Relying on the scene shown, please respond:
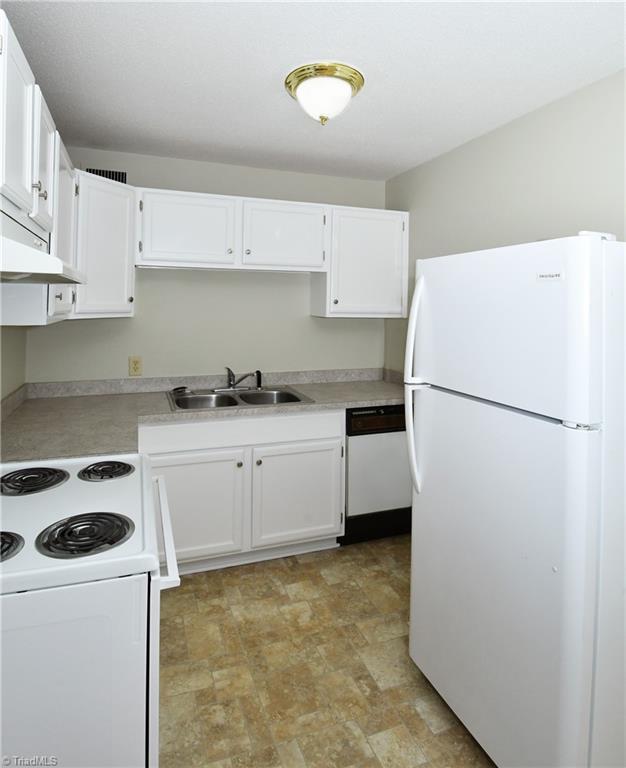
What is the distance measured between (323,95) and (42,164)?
3.36 ft

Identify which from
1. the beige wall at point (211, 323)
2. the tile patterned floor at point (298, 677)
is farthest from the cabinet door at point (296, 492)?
the beige wall at point (211, 323)

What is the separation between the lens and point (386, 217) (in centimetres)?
330

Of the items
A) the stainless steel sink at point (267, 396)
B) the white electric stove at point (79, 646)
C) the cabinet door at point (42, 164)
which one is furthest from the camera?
the stainless steel sink at point (267, 396)

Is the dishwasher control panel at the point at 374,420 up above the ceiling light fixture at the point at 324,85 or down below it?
below

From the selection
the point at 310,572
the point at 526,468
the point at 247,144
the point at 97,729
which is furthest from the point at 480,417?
the point at 247,144

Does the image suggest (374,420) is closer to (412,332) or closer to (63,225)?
(412,332)

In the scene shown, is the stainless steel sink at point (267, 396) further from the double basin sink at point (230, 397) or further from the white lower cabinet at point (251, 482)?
the white lower cabinet at point (251, 482)

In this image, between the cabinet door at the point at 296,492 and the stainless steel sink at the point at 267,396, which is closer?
the cabinet door at the point at 296,492

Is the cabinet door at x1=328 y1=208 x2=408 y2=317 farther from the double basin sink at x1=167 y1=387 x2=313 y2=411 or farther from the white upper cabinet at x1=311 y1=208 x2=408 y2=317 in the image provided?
the double basin sink at x1=167 y1=387 x2=313 y2=411

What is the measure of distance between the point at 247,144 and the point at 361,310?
3.90 ft

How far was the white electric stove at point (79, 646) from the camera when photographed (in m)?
1.11

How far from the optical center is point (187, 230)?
9.39ft

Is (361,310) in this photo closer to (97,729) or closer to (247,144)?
(247,144)

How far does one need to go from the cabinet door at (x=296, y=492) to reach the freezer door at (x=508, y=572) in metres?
1.07
